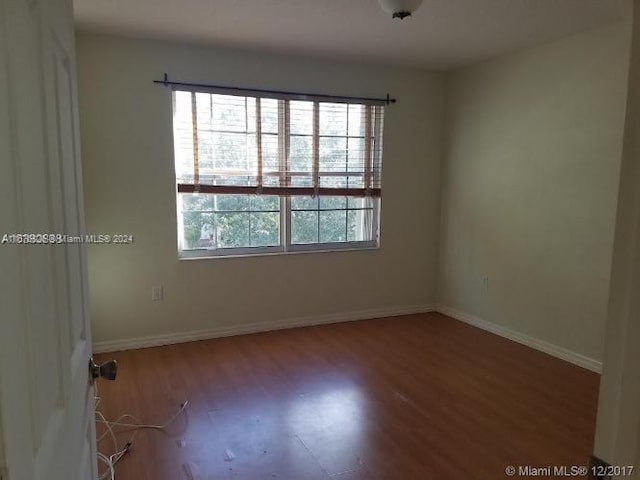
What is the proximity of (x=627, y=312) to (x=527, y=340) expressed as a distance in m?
3.59

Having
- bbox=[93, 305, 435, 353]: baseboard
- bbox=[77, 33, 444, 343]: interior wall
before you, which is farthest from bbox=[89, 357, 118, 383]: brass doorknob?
bbox=[93, 305, 435, 353]: baseboard

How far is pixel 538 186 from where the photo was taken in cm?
372

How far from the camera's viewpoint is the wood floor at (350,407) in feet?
7.30

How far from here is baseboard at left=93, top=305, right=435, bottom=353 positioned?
366 centimetres

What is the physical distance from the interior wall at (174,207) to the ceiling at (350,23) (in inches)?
8.9

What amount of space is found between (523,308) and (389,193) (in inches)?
64.7

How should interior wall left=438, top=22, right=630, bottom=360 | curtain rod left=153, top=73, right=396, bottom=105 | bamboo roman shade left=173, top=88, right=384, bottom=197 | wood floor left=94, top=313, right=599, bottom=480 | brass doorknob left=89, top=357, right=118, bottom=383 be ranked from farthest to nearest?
bamboo roman shade left=173, top=88, right=384, bottom=197 → curtain rod left=153, top=73, right=396, bottom=105 → interior wall left=438, top=22, right=630, bottom=360 → wood floor left=94, top=313, right=599, bottom=480 → brass doorknob left=89, top=357, right=118, bottom=383

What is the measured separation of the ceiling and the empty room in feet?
0.08

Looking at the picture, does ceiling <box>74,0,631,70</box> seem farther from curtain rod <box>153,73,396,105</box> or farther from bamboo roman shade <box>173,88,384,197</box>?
bamboo roman shade <box>173,88,384,197</box>

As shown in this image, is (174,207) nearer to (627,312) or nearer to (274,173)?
(274,173)

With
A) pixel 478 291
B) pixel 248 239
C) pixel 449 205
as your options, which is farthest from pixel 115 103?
pixel 478 291

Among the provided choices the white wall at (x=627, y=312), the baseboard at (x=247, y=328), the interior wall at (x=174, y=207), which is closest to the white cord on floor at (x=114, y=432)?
the baseboard at (x=247, y=328)

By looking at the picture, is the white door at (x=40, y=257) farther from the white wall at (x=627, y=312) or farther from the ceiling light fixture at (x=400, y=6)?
the ceiling light fixture at (x=400, y=6)

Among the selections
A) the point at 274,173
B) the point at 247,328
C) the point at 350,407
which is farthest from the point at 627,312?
the point at 247,328
